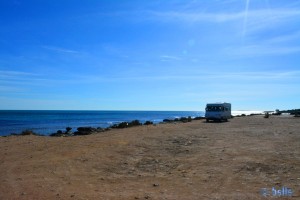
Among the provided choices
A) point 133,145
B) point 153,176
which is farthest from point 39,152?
point 153,176

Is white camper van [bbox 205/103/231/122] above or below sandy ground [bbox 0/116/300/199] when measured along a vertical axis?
above

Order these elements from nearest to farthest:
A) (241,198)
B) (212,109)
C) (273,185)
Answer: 1. (241,198)
2. (273,185)
3. (212,109)

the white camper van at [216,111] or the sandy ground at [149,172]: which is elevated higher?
the white camper van at [216,111]

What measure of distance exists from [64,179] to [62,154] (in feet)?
15.3

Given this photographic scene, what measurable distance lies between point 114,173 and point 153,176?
54.6 inches

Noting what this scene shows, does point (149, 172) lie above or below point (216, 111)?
below

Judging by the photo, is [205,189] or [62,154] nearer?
[205,189]

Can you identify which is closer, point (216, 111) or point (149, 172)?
point (149, 172)

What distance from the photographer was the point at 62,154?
46.9ft

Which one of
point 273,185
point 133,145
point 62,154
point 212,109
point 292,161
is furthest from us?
point 212,109

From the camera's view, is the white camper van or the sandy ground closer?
the sandy ground

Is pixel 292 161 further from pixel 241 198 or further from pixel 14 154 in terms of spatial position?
pixel 14 154

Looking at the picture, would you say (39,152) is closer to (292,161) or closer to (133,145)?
(133,145)

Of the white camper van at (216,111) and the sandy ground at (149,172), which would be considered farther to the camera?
the white camper van at (216,111)
